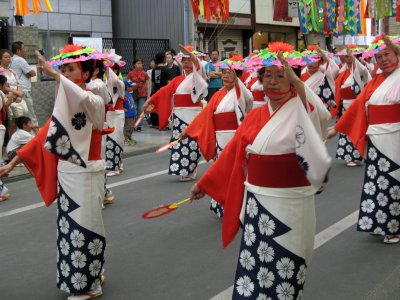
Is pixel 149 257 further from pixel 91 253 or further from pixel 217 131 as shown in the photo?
pixel 217 131

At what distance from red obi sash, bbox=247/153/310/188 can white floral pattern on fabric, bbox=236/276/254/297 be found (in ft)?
1.71

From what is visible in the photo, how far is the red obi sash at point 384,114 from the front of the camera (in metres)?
5.08

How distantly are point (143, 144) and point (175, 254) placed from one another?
23.1ft

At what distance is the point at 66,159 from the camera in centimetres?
383

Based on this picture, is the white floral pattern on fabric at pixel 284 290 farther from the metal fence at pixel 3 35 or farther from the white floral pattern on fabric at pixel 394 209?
the metal fence at pixel 3 35

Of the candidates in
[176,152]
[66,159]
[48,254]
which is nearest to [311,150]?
[66,159]

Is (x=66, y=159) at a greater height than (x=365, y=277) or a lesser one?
greater

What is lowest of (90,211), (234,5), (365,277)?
(365,277)

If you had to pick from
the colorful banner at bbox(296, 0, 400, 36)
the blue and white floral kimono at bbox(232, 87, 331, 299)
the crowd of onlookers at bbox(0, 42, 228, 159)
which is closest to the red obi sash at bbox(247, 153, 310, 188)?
the blue and white floral kimono at bbox(232, 87, 331, 299)

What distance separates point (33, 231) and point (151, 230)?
120 cm

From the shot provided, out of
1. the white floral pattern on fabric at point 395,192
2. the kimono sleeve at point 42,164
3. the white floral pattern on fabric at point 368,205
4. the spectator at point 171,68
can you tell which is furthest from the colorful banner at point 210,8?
the kimono sleeve at point 42,164

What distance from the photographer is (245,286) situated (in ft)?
10.7

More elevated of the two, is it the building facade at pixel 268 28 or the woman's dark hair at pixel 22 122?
the building facade at pixel 268 28

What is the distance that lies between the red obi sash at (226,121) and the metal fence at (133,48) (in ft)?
33.1
